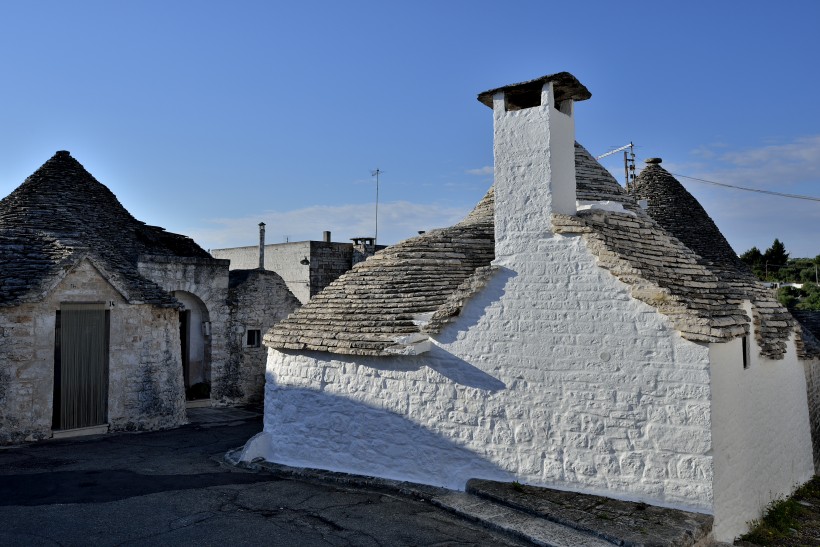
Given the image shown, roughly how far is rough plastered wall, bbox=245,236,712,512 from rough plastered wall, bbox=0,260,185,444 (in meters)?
5.20

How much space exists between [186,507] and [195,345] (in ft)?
30.2

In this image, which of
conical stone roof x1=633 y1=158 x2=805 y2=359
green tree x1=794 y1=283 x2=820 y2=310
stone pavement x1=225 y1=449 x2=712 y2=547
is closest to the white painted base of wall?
stone pavement x1=225 y1=449 x2=712 y2=547

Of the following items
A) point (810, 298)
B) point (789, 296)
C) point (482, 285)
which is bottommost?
point (482, 285)

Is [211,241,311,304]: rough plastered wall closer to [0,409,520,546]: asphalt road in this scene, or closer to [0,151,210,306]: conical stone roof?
[0,151,210,306]: conical stone roof

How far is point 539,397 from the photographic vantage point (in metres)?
7.72

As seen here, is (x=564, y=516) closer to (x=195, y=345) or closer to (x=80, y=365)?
(x=80, y=365)

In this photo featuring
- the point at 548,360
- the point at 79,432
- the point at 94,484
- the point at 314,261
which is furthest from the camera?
the point at 314,261

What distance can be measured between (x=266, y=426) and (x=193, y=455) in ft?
5.31

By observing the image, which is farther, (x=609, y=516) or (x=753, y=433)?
(x=753, y=433)

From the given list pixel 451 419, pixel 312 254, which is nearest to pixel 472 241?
pixel 451 419

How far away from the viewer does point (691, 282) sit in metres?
→ 7.89

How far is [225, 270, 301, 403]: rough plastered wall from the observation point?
16516 millimetres

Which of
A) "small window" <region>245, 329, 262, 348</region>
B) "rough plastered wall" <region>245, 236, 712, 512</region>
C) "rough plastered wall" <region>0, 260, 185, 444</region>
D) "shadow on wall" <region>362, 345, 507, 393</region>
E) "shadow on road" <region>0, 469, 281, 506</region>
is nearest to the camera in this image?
"rough plastered wall" <region>245, 236, 712, 512</region>

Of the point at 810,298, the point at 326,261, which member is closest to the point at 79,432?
the point at 326,261
